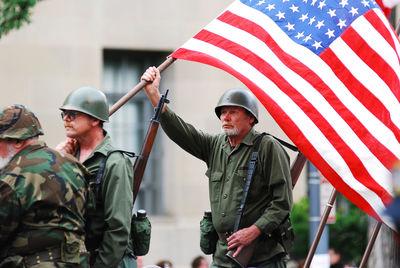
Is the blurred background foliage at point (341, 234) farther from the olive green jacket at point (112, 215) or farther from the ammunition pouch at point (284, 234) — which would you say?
the olive green jacket at point (112, 215)

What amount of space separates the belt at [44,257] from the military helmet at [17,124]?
2.11 ft

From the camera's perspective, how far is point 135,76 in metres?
13.6

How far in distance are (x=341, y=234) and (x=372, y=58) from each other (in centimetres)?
879

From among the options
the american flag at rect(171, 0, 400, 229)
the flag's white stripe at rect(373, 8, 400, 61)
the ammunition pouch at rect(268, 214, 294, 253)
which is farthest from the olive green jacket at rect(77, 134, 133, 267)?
the flag's white stripe at rect(373, 8, 400, 61)

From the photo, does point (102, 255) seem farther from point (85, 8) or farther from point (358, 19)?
point (85, 8)

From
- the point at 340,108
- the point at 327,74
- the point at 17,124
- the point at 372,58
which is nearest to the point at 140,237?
the point at 17,124

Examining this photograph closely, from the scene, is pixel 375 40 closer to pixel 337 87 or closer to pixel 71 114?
pixel 337 87

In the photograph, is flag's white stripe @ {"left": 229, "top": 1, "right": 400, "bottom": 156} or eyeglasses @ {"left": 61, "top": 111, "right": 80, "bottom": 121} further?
flag's white stripe @ {"left": 229, "top": 1, "right": 400, "bottom": 156}

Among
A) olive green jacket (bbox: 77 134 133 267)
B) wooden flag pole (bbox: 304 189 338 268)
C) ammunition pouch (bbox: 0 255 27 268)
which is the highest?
olive green jacket (bbox: 77 134 133 267)

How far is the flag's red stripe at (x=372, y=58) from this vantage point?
19.9ft

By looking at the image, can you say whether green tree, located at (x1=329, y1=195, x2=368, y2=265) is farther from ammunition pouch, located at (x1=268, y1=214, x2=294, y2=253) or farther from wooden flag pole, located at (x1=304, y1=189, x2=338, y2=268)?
ammunition pouch, located at (x1=268, y1=214, x2=294, y2=253)

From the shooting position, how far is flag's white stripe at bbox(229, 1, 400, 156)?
592 centimetres

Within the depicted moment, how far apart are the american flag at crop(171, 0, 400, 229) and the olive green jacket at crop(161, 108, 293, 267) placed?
253 mm

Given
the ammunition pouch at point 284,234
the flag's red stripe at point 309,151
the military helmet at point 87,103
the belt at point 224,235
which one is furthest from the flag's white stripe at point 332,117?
the military helmet at point 87,103
